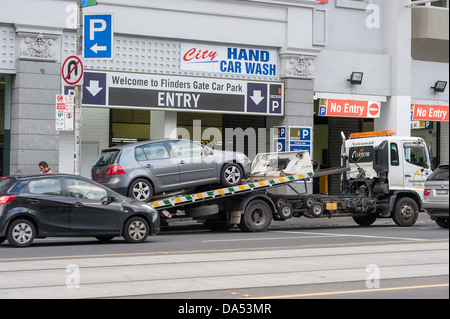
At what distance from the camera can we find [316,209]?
2012 centimetres

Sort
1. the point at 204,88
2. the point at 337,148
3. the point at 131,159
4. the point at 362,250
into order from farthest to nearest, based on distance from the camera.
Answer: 1. the point at 337,148
2. the point at 204,88
3. the point at 131,159
4. the point at 362,250

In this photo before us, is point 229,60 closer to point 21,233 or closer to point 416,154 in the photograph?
point 416,154

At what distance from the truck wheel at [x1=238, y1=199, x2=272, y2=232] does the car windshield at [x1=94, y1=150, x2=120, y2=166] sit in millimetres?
3552

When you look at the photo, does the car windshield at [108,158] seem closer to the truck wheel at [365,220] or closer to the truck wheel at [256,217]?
the truck wheel at [256,217]

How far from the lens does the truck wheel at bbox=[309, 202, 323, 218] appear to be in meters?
20.0

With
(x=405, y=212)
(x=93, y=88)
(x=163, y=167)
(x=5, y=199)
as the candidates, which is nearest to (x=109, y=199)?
(x=5, y=199)

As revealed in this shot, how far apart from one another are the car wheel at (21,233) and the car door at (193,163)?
4.58m

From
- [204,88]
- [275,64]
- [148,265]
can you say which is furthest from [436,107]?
[148,265]

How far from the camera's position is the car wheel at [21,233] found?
1443 centimetres

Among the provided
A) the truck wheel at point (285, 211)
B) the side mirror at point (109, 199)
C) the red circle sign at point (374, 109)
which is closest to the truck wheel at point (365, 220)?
the truck wheel at point (285, 211)

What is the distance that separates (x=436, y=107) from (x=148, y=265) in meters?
21.0

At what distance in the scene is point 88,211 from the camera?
15.2 metres

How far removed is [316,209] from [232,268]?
29.9ft

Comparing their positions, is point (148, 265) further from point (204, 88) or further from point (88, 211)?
point (204, 88)
